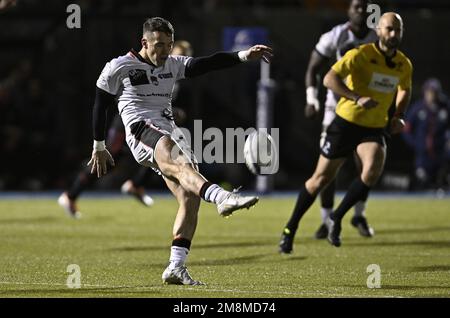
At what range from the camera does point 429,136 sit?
21172 mm

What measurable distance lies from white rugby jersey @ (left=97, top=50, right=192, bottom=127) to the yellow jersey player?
84.2 inches

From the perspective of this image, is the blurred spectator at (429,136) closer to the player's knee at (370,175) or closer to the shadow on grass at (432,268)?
the player's knee at (370,175)

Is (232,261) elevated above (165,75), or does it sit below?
below

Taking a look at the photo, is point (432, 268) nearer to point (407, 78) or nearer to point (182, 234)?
point (407, 78)

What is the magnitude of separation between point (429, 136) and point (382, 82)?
35.1 feet

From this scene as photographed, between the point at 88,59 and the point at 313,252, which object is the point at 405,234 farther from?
the point at 88,59

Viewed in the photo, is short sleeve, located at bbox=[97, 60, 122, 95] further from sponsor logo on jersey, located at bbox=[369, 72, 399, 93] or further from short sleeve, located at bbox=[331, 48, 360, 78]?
sponsor logo on jersey, located at bbox=[369, 72, 399, 93]

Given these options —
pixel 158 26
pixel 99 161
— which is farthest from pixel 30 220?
pixel 158 26

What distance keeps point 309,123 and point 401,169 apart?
1997 millimetres

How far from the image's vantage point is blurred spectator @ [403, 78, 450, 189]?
21.1 metres

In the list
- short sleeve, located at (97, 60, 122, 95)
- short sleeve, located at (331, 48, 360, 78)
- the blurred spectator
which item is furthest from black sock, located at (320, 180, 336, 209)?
the blurred spectator

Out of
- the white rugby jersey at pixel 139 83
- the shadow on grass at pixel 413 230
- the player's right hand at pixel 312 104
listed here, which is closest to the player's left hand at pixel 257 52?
the white rugby jersey at pixel 139 83

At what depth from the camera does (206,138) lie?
20938mm
